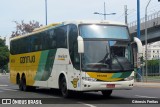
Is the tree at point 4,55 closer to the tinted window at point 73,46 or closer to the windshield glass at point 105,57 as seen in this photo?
the tinted window at point 73,46

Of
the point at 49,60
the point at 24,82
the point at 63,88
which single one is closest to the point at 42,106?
the point at 63,88

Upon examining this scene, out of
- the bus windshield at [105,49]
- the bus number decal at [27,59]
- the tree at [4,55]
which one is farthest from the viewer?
the tree at [4,55]

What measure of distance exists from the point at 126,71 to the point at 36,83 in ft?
25.2

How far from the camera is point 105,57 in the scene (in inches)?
727

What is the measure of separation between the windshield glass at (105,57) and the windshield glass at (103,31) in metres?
0.31

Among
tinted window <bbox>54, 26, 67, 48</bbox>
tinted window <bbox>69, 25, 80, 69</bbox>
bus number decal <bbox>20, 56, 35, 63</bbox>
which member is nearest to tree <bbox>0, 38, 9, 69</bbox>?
bus number decal <bbox>20, 56, 35, 63</bbox>

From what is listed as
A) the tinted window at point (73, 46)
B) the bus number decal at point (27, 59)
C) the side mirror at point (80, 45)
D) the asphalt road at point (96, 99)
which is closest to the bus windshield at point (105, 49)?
the tinted window at point (73, 46)

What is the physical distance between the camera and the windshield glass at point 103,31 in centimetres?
1886


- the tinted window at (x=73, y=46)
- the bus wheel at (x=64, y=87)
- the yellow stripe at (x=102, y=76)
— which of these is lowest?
the bus wheel at (x=64, y=87)

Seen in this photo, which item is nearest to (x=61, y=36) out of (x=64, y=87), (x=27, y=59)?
(x=64, y=87)

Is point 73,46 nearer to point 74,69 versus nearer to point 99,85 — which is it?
point 74,69

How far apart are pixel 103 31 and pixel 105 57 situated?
1304 millimetres

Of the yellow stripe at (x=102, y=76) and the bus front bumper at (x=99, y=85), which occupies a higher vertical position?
the yellow stripe at (x=102, y=76)

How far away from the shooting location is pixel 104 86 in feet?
60.4
